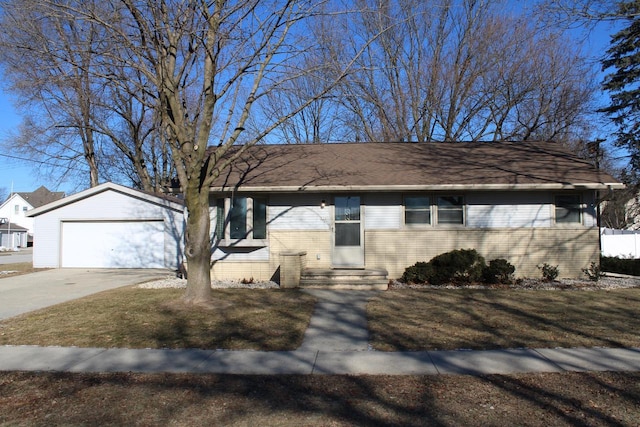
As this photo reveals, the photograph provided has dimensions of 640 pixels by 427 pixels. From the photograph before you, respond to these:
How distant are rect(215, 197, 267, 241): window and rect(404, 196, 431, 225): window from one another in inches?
160

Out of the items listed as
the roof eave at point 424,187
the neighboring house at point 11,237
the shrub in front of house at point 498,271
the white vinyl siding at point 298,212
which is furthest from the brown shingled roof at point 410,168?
the neighboring house at point 11,237

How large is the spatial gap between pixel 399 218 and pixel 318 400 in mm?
9005

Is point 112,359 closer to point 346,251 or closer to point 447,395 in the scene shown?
point 447,395

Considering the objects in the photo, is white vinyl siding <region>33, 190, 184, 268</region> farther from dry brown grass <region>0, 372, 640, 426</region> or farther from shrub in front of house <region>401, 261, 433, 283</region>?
dry brown grass <region>0, 372, 640, 426</region>

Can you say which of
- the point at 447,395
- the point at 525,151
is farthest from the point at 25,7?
the point at 525,151

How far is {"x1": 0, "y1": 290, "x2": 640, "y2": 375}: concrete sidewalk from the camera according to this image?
18.5 feet

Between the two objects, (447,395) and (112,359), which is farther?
(112,359)

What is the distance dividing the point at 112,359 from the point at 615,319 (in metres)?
8.11

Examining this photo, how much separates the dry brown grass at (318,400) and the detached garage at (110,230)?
44.4ft

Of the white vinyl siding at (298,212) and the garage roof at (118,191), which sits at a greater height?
the garage roof at (118,191)

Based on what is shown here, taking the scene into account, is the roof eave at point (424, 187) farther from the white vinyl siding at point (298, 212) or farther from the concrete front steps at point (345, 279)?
the concrete front steps at point (345, 279)

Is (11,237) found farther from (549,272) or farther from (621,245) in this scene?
(621,245)

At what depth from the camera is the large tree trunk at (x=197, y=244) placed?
372 inches

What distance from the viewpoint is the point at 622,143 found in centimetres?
2744
